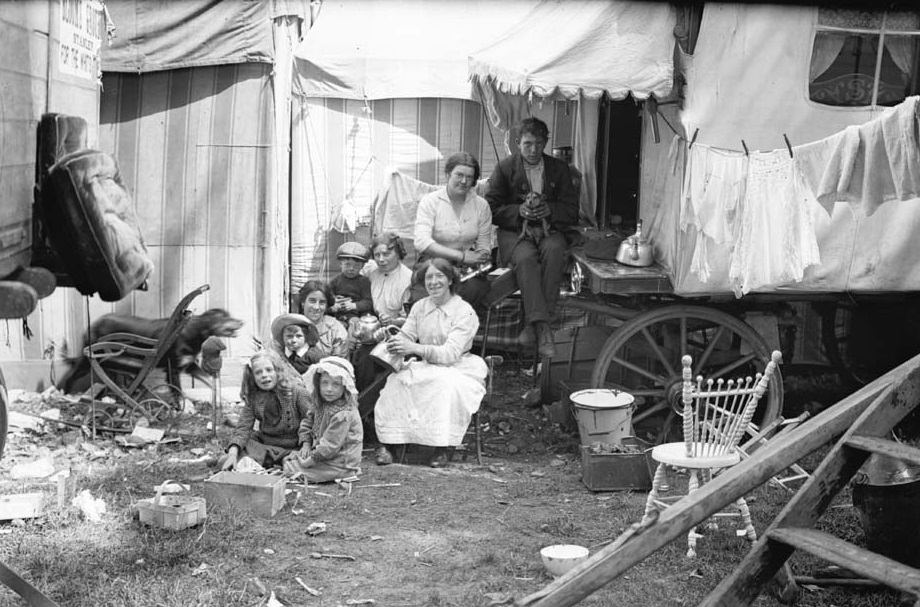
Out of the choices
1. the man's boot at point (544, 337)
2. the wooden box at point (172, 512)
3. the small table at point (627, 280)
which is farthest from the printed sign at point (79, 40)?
the man's boot at point (544, 337)

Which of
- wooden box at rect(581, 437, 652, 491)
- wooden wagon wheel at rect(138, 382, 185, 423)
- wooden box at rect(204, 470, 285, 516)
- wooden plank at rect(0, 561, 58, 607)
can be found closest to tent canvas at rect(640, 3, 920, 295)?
wooden box at rect(581, 437, 652, 491)

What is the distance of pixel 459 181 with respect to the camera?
26.0 ft

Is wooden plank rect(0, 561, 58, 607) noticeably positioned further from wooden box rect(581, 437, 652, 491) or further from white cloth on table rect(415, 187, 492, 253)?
white cloth on table rect(415, 187, 492, 253)

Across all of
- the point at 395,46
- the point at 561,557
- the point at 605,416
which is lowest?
the point at 561,557

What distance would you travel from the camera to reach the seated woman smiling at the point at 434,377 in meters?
7.23

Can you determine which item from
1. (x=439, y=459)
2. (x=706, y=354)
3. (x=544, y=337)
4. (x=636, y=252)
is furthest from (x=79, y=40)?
(x=706, y=354)

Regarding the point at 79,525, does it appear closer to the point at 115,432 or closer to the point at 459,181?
the point at 115,432

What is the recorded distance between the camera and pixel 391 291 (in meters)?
8.00

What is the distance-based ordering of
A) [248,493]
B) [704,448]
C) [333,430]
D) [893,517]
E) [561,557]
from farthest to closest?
[333,430]
[248,493]
[704,448]
[561,557]
[893,517]

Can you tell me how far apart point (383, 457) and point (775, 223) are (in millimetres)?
2998

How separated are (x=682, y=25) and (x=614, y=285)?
1794 millimetres

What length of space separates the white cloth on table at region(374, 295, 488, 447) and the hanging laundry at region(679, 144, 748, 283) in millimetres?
1636

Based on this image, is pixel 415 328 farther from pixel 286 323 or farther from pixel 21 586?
pixel 21 586

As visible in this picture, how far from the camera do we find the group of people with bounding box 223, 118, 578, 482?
6.96 meters
